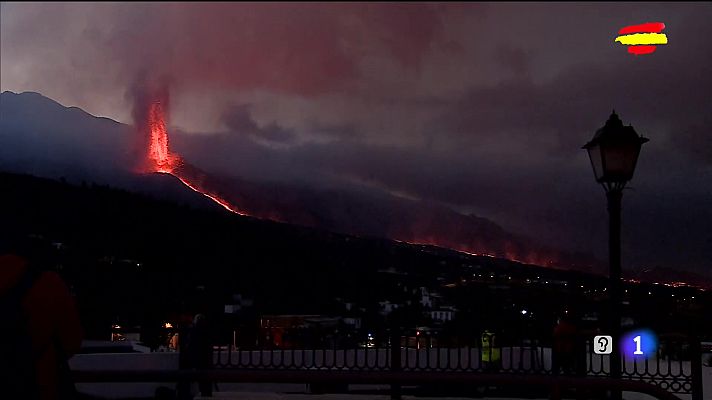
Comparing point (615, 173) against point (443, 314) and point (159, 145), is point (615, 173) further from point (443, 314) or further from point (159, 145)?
point (159, 145)

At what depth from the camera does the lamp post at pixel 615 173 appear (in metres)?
7.60

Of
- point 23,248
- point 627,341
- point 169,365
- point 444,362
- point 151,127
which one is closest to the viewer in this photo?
point 23,248

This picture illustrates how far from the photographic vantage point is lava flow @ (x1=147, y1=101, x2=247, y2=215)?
93.1ft

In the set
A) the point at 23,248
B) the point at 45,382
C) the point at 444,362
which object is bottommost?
the point at 444,362

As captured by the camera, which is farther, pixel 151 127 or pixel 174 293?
pixel 151 127

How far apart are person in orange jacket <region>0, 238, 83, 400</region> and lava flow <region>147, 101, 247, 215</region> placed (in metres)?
24.3

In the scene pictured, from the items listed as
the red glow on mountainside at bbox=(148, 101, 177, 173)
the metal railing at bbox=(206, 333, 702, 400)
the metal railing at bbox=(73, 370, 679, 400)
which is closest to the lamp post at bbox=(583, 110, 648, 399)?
the metal railing at bbox=(206, 333, 702, 400)

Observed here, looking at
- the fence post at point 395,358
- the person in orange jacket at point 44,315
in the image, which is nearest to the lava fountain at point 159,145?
the fence post at point 395,358

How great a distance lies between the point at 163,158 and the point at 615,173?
1027 inches

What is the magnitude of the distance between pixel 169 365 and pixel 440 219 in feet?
78.6

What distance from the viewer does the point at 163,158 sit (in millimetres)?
31094

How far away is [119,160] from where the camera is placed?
32188mm

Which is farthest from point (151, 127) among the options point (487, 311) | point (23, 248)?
point (23, 248)

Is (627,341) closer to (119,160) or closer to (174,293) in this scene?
(174,293)
